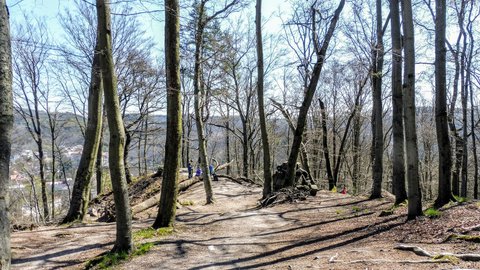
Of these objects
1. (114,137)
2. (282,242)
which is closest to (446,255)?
(282,242)

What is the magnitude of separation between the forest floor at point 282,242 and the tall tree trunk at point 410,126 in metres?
0.44

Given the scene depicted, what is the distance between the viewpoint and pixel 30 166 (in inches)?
955

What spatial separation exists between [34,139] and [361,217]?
65.1ft

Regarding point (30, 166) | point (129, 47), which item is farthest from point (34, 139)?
point (129, 47)

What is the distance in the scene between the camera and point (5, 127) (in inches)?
111

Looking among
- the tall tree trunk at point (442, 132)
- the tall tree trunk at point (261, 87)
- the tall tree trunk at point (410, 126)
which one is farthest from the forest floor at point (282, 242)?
the tall tree trunk at point (261, 87)

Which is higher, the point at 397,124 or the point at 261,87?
the point at 261,87

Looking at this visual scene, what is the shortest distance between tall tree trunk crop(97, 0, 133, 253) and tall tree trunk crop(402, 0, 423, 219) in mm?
5590

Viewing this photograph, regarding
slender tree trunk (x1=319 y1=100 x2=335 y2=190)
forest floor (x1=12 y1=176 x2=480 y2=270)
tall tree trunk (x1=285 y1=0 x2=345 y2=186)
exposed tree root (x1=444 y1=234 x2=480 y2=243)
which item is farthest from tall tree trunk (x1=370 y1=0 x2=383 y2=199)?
slender tree trunk (x1=319 y1=100 x2=335 y2=190)

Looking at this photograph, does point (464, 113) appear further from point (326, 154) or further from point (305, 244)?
point (305, 244)

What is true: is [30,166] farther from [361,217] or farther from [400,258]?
[400,258]

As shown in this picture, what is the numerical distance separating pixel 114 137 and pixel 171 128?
1.99 m

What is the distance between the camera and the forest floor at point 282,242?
5.19 meters

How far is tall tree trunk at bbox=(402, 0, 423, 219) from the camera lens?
24.1ft
